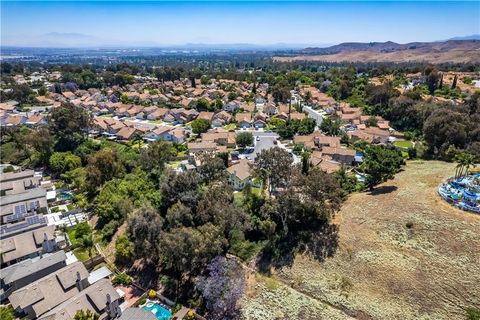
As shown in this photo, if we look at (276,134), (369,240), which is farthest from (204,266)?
(276,134)

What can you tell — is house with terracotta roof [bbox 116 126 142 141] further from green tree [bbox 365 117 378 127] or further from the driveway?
green tree [bbox 365 117 378 127]

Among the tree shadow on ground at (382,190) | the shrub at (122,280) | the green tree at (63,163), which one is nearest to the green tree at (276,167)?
the tree shadow on ground at (382,190)

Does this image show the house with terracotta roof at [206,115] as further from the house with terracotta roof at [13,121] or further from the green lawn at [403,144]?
the house with terracotta roof at [13,121]

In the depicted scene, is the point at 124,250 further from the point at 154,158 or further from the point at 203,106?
the point at 203,106

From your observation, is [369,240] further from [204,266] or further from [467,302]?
[204,266]

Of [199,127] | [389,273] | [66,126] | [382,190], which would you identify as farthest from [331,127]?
[66,126]

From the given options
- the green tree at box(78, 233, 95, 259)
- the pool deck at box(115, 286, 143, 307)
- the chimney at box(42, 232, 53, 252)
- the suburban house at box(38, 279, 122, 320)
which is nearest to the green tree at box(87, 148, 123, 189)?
the green tree at box(78, 233, 95, 259)
